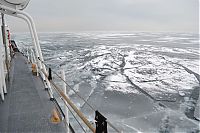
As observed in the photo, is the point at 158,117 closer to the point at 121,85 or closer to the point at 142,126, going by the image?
the point at 142,126

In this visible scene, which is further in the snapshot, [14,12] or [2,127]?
[14,12]

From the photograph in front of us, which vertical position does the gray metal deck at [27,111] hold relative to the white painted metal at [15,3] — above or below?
below

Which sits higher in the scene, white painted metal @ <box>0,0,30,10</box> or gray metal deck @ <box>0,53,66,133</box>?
white painted metal @ <box>0,0,30,10</box>

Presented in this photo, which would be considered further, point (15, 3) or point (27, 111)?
point (15, 3)

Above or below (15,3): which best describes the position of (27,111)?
below

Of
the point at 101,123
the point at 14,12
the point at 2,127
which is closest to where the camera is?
the point at 101,123

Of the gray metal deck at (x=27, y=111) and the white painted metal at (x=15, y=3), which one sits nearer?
the gray metal deck at (x=27, y=111)

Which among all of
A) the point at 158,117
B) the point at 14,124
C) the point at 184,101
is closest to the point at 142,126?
the point at 158,117

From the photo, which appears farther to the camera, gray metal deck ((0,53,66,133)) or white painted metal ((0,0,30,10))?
white painted metal ((0,0,30,10))
